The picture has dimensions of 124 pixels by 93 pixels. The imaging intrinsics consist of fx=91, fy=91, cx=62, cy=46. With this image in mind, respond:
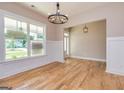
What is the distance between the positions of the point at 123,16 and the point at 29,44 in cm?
407

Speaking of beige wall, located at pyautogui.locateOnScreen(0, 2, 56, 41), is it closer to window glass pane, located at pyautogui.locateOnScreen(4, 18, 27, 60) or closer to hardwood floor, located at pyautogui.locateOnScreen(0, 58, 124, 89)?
window glass pane, located at pyautogui.locateOnScreen(4, 18, 27, 60)

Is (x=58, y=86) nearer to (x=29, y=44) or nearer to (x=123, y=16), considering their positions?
(x=29, y=44)

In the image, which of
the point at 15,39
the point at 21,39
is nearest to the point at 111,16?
the point at 21,39

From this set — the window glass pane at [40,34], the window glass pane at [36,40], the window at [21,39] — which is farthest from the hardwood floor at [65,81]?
the window glass pane at [40,34]

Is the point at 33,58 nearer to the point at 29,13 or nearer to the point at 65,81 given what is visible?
the point at 29,13

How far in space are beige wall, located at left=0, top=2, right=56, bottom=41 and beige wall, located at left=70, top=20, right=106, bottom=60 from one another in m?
2.34

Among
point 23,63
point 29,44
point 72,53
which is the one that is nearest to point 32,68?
point 23,63

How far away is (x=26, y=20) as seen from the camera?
162 inches

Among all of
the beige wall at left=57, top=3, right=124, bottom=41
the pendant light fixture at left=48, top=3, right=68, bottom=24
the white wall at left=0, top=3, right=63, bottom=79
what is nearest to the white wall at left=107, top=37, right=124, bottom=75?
the beige wall at left=57, top=3, right=124, bottom=41

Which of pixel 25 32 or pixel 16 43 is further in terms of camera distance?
pixel 25 32

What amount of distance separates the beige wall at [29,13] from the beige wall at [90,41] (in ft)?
7.67

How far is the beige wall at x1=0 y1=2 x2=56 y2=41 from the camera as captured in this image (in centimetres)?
333

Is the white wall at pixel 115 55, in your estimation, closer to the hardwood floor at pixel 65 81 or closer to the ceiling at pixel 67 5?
the hardwood floor at pixel 65 81

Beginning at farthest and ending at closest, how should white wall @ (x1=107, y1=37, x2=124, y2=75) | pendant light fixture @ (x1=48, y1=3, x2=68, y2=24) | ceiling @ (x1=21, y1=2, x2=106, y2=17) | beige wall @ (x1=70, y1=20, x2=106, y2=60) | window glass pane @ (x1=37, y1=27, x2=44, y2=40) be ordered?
beige wall @ (x1=70, y1=20, x2=106, y2=60) → window glass pane @ (x1=37, y1=27, x2=44, y2=40) → ceiling @ (x1=21, y1=2, x2=106, y2=17) → white wall @ (x1=107, y1=37, x2=124, y2=75) → pendant light fixture @ (x1=48, y1=3, x2=68, y2=24)
